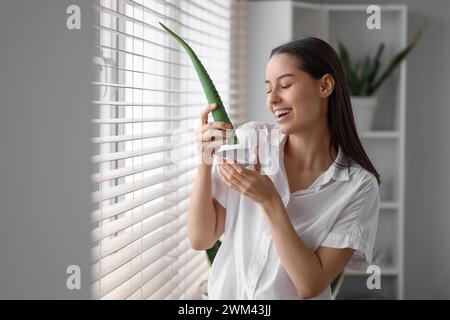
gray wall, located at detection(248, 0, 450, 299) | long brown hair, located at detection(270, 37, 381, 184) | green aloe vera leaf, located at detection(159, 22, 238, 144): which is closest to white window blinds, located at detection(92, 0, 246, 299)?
green aloe vera leaf, located at detection(159, 22, 238, 144)

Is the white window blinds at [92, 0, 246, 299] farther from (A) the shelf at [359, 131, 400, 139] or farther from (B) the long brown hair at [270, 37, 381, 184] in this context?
(A) the shelf at [359, 131, 400, 139]

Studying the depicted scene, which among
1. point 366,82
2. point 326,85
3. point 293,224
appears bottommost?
point 293,224

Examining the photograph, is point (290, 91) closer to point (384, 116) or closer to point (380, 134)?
point (380, 134)

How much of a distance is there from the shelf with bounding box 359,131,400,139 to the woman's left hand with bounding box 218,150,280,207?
1807 millimetres

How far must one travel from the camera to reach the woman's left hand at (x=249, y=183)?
0.79 m

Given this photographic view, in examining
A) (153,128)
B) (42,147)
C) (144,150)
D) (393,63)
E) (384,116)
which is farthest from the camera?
(384,116)

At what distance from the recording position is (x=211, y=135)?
2.60 ft

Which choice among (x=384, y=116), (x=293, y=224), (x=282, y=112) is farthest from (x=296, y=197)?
(x=384, y=116)

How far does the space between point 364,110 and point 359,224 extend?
170cm

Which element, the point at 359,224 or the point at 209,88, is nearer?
the point at 209,88

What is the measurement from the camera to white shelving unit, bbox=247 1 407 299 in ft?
8.37

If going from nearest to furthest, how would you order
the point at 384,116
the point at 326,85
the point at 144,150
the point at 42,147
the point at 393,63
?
the point at 42,147
the point at 326,85
the point at 144,150
the point at 393,63
the point at 384,116

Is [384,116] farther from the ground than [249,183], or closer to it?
farther from the ground
